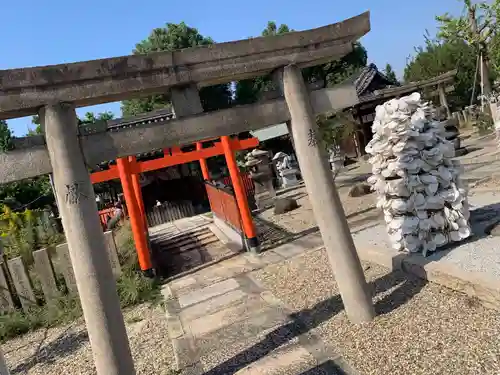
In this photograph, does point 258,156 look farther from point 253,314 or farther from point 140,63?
point 140,63

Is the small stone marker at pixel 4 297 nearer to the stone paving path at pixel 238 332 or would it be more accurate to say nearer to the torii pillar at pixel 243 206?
the stone paving path at pixel 238 332

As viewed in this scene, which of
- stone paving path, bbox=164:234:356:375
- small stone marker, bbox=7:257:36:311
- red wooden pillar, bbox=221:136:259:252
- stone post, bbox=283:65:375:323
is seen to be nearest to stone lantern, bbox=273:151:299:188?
red wooden pillar, bbox=221:136:259:252

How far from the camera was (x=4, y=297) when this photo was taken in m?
7.34

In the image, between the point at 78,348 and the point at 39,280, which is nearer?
the point at 78,348

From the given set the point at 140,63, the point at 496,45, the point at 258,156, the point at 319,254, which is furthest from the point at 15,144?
the point at 496,45

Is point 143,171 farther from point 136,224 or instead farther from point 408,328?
point 408,328

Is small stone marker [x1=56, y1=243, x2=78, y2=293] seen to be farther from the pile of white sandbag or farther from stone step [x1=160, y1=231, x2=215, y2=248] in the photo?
the pile of white sandbag

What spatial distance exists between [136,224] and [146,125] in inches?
197

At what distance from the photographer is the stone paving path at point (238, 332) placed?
3904mm

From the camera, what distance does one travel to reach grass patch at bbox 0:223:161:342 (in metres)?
6.82

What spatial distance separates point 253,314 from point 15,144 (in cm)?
355

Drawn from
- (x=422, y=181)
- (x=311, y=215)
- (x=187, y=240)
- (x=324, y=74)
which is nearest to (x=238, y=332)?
(x=422, y=181)

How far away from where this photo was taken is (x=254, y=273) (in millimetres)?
7383

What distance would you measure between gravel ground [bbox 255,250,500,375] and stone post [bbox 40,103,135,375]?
2.15 m
